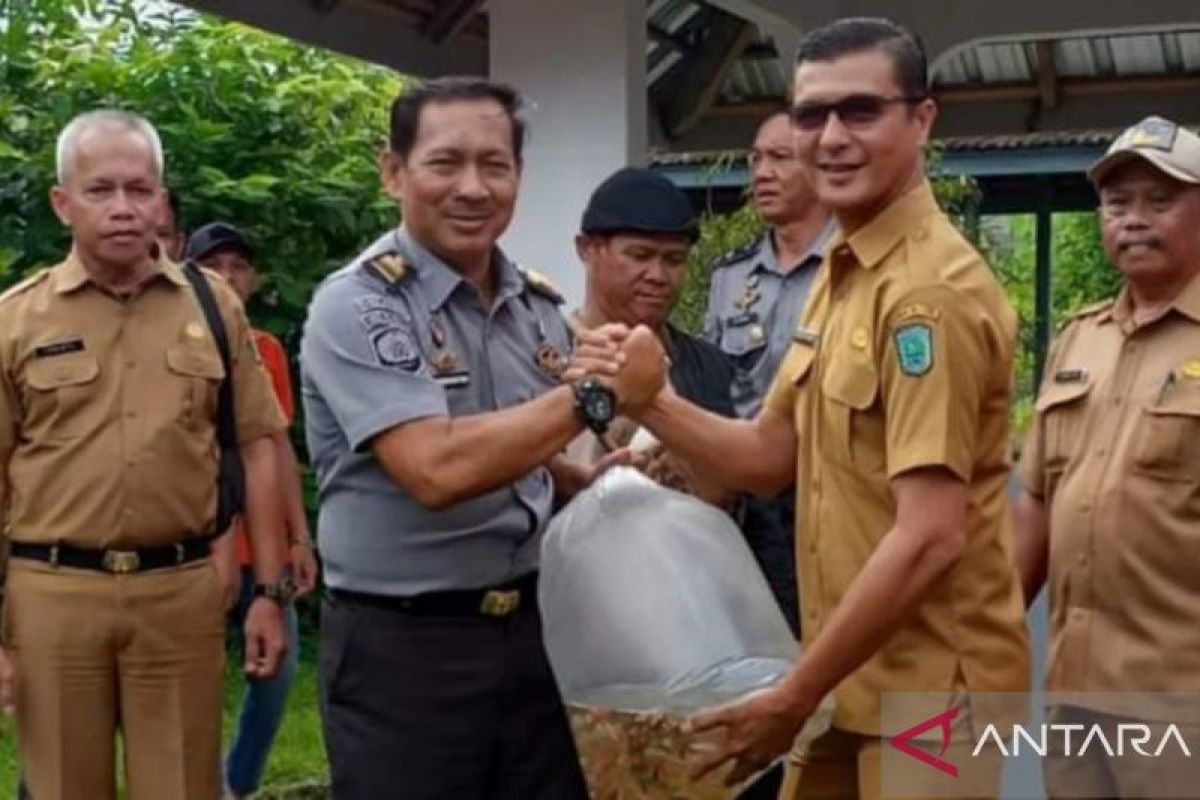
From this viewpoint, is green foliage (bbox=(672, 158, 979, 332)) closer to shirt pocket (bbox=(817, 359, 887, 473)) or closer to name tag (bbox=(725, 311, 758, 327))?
name tag (bbox=(725, 311, 758, 327))

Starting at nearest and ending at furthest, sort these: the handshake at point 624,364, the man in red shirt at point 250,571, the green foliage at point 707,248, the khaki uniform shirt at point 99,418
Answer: the handshake at point 624,364
the khaki uniform shirt at point 99,418
the man in red shirt at point 250,571
the green foliage at point 707,248

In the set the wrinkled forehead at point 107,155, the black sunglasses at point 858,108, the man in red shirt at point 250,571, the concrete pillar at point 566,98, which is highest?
the concrete pillar at point 566,98

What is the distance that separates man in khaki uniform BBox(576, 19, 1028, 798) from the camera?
271 cm

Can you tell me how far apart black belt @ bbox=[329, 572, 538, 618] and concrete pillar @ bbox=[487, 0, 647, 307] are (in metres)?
3.45

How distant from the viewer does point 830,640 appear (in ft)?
8.96

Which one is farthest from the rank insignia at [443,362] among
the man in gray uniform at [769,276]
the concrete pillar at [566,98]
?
the concrete pillar at [566,98]

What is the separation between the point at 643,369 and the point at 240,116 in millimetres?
5939

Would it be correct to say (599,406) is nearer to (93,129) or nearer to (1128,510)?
(1128,510)

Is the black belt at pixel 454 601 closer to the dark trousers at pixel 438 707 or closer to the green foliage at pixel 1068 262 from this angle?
the dark trousers at pixel 438 707

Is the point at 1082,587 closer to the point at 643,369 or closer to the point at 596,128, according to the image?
the point at 643,369

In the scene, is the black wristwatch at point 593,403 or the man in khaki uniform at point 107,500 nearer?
the black wristwatch at point 593,403

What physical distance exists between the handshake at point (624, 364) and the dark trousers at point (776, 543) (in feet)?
3.50

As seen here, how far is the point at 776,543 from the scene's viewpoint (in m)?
4.23

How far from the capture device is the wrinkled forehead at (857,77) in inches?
113
